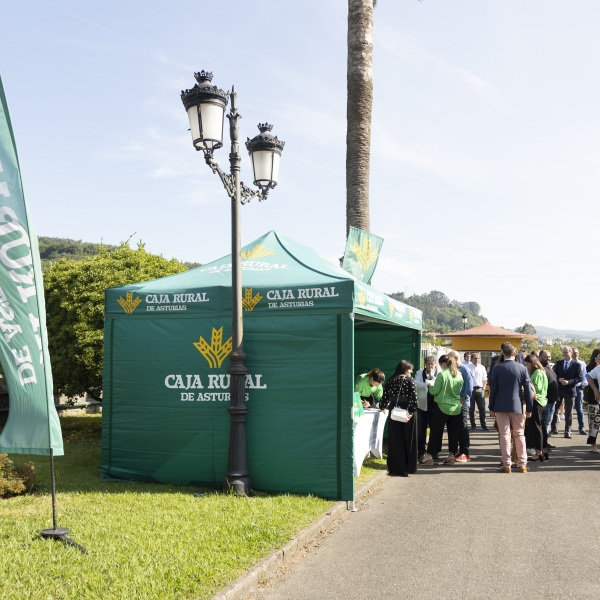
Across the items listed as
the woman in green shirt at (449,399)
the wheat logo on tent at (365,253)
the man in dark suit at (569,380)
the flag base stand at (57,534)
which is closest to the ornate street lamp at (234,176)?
the flag base stand at (57,534)

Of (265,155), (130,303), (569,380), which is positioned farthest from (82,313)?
(569,380)

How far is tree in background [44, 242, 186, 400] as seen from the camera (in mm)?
13695

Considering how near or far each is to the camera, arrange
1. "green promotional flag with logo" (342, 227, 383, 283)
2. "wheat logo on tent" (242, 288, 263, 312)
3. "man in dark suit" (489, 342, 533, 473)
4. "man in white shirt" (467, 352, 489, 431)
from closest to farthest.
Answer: "wheat logo on tent" (242, 288, 263, 312)
"man in dark suit" (489, 342, 533, 473)
"green promotional flag with logo" (342, 227, 383, 283)
"man in white shirt" (467, 352, 489, 431)

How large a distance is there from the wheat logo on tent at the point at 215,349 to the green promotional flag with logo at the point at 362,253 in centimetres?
320

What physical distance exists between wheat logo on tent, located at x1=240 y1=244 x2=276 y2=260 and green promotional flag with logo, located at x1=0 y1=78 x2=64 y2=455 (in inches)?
163

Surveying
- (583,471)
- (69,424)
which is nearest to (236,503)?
(583,471)

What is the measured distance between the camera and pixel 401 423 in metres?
9.60

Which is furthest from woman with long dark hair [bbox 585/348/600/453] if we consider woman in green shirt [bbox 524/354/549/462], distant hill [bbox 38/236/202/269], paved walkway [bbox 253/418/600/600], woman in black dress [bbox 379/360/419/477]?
distant hill [bbox 38/236/202/269]

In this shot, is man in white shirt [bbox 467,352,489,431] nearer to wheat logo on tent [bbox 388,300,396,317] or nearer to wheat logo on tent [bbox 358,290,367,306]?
wheat logo on tent [bbox 388,300,396,317]

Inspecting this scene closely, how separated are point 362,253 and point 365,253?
0.33 ft

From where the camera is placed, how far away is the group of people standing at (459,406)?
9.65 meters

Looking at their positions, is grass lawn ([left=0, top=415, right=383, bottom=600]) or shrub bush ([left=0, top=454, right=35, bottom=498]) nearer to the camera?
grass lawn ([left=0, top=415, right=383, bottom=600])

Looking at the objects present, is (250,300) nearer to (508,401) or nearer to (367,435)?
(367,435)

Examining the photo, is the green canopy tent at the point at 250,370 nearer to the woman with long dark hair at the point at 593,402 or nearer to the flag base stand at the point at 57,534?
the flag base stand at the point at 57,534
